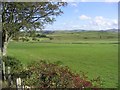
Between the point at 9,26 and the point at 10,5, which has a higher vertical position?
the point at 10,5

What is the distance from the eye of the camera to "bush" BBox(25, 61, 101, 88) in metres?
9.77

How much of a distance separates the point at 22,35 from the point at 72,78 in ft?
32.4

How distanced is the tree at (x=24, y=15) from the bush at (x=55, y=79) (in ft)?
20.7

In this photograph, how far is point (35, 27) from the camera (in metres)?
18.9

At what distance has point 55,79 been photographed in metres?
10.2

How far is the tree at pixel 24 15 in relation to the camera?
17281 mm

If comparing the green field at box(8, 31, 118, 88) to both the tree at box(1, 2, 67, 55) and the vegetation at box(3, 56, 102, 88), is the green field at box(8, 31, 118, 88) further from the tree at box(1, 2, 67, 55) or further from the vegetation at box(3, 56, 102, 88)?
the vegetation at box(3, 56, 102, 88)

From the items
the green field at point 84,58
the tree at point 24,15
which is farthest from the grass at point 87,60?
the tree at point 24,15

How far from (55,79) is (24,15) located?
8.44m

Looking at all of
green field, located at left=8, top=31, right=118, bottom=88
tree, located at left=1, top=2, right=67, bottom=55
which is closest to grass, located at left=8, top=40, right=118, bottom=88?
green field, located at left=8, top=31, right=118, bottom=88

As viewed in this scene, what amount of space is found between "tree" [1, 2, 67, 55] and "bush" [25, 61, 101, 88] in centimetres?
630

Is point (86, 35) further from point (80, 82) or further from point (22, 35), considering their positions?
point (80, 82)

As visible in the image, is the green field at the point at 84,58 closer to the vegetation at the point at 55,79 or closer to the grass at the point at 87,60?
the grass at the point at 87,60

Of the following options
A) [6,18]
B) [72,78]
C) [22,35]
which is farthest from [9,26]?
[72,78]
